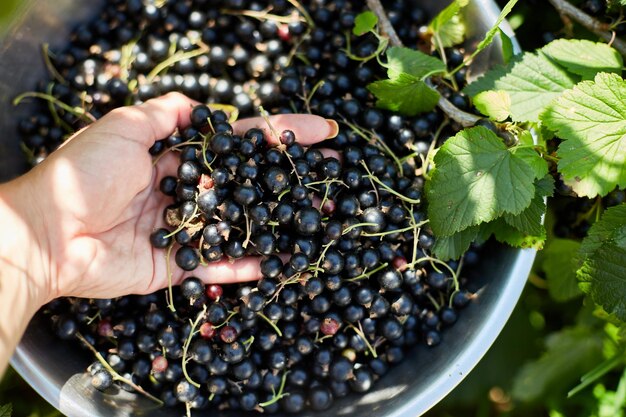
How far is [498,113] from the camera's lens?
171 cm

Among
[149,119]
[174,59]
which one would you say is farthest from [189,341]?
[174,59]

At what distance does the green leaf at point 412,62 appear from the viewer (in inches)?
71.0

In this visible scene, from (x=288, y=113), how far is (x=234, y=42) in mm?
386

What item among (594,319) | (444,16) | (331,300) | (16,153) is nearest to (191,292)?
(331,300)

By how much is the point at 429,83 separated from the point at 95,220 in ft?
3.67

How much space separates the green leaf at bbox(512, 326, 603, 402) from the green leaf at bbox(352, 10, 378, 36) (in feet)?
4.22

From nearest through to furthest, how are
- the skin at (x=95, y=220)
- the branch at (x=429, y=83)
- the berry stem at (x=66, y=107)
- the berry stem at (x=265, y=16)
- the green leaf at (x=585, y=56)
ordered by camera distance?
the skin at (x=95, y=220)
the green leaf at (x=585, y=56)
the branch at (x=429, y=83)
the berry stem at (x=66, y=107)
the berry stem at (x=265, y=16)

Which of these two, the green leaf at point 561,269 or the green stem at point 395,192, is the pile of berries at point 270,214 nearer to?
the green stem at point 395,192

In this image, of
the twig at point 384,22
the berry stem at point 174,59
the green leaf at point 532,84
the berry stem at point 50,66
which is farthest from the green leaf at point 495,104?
the berry stem at point 50,66

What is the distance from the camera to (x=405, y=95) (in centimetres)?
182

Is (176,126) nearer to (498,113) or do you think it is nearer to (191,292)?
(191,292)

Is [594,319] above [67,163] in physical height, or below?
below

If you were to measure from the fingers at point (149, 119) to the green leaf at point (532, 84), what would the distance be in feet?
3.23

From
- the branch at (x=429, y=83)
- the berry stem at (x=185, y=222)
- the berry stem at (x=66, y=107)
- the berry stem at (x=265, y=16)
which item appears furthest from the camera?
the berry stem at (x=265, y=16)
